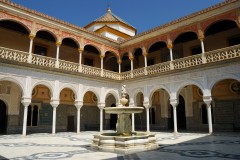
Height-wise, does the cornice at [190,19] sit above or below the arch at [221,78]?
above

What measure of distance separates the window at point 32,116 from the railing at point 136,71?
3448 millimetres

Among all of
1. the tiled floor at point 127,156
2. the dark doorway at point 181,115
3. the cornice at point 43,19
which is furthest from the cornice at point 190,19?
the tiled floor at point 127,156

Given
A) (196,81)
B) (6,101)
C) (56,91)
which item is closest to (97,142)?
(56,91)

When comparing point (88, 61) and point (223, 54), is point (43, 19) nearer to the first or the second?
point (88, 61)

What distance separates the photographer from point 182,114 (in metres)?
15.9

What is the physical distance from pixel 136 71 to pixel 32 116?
305 inches

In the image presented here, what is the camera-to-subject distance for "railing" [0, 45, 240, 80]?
430 inches

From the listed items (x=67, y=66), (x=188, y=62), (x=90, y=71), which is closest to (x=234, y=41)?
(x=188, y=62)

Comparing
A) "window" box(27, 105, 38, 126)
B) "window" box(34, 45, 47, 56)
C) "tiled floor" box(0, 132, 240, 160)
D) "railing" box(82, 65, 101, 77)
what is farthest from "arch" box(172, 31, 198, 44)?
"window" box(27, 105, 38, 126)

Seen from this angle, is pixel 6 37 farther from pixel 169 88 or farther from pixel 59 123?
pixel 169 88

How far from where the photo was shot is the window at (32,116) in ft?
45.0

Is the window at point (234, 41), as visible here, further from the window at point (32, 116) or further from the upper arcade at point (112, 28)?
the window at point (32, 116)

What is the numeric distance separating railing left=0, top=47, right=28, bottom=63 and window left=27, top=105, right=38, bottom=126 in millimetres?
3871

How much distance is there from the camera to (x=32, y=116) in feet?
45.4
